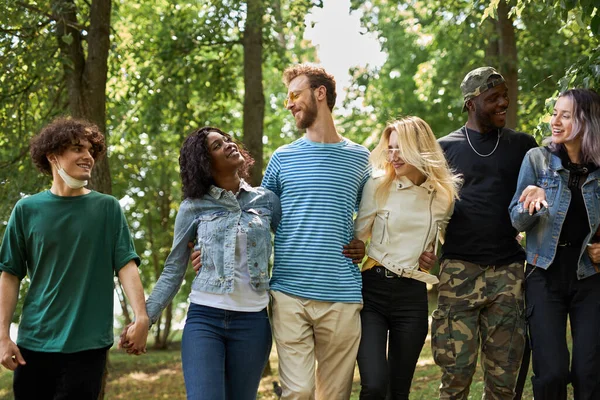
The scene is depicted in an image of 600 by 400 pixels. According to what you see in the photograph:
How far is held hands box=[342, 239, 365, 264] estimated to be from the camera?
5.71 meters

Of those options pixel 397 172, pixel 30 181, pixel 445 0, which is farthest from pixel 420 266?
pixel 445 0

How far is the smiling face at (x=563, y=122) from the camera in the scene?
5688 millimetres

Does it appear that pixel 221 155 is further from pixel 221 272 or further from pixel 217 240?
pixel 221 272

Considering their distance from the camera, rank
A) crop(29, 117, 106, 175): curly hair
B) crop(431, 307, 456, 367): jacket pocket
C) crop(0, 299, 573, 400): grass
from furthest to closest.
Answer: crop(0, 299, 573, 400): grass < crop(431, 307, 456, 367): jacket pocket < crop(29, 117, 106, 175): curly hair

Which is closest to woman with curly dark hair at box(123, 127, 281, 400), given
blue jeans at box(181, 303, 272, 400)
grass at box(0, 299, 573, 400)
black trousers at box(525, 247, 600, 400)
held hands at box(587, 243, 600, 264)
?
blue jeans at box(181, 303, 272, 400)

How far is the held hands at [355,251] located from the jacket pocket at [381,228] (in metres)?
0.14

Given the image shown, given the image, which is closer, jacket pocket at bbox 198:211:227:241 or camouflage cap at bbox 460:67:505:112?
jacket pocket at bbox 198:211:227:241

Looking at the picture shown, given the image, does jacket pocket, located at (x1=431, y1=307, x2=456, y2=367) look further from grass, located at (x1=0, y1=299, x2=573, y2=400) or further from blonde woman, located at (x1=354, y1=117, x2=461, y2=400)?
grass, located at (x1=0, y1=299, x2=573, y2=400)

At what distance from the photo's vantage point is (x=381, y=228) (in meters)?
5.85

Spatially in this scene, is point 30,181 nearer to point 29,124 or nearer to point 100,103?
point 29,124

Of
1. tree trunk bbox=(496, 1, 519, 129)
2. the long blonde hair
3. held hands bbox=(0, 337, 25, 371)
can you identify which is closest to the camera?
held hands bbox=(0, 337, 25, 371)

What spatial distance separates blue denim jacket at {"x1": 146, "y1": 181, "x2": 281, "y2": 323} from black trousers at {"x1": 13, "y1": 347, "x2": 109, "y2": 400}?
53cm

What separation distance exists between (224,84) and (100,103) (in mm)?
Result: 5169

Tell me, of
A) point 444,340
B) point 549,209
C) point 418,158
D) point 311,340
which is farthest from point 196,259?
point 549,209
